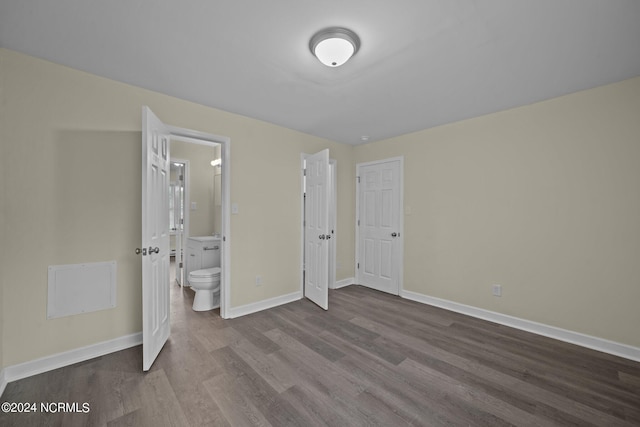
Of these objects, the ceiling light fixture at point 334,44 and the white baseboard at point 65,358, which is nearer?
the ceiling light fixture at point 334,44

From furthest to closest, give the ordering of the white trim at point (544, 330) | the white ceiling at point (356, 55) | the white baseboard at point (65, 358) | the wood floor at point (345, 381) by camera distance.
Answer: the white trim at point (544, 330)
the white baseboard at point (65, 358)
the wood floor at point (345, 381)
the white ceiling at point (356, 55)

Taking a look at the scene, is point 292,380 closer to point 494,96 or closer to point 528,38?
point 528,38

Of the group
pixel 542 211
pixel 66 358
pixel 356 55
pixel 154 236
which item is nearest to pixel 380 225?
pixel 542 211

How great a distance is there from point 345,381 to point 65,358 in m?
2.33

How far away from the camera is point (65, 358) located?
2.20 m

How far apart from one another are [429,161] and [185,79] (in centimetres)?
313

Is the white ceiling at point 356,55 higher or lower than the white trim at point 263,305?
higher

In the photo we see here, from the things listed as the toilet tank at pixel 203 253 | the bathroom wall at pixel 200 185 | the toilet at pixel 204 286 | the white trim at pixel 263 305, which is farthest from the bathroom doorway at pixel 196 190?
the white trim at pixel 263 305

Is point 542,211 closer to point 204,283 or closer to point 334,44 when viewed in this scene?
point 334,44

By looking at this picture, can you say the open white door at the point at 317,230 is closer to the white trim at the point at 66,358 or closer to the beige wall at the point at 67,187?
the beige wall at the point at 67,187

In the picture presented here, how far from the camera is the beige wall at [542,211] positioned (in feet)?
7.92

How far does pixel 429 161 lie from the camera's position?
3.74m

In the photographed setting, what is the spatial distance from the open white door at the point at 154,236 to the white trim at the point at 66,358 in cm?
33

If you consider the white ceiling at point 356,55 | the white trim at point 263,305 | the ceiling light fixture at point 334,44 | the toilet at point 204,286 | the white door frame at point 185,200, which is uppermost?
the white ceiling at point 356,55
